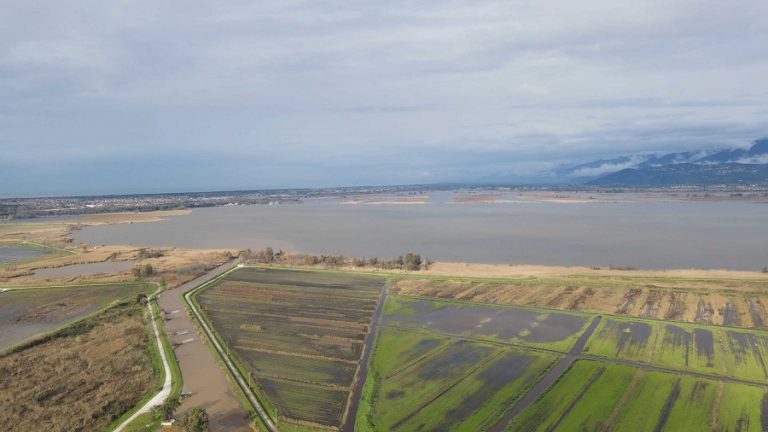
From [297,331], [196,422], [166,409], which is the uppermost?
[196,422]

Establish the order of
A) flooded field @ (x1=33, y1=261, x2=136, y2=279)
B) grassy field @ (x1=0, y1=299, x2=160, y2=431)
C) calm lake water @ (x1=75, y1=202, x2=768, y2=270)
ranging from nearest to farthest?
grassy field @ (x1=0, y1=299, x2=160, y2=431) < flooded field @ (x1=33, y1=261, x2=136, y2=279) < calm lake water @ (x1=75, y1=202, x2=768, y2=270)

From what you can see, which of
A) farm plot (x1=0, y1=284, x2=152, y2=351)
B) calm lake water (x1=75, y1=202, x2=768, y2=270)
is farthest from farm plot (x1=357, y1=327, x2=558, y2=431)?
calm lake water (x1=75, y1=202, x2=768, y2=270)

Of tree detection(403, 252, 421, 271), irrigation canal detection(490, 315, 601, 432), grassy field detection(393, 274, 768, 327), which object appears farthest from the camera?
tree detection(403, 252, 421, 271)

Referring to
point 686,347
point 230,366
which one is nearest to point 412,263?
point 230,366

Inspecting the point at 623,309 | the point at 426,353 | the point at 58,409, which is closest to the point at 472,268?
the point at 623,309

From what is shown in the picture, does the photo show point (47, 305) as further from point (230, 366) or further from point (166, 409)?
point (166, 409)

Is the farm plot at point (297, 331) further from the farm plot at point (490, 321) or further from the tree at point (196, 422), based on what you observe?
the tree at point (196, 422)

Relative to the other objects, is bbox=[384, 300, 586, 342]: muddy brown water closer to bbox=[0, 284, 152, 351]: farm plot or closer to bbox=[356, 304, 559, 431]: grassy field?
bbox=[356, 304, 559, 431]: grassy field
